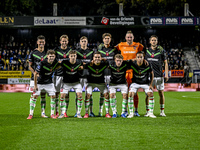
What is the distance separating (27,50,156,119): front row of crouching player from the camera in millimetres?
7754

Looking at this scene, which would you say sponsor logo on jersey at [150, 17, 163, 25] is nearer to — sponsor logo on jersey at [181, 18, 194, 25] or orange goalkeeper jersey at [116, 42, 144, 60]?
sponsor logo on jersey at [181, 18, 194, 25]

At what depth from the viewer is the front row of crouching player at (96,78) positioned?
305 inches

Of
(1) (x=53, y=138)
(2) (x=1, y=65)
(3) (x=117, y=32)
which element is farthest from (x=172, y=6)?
(1) (x=53, y=138)

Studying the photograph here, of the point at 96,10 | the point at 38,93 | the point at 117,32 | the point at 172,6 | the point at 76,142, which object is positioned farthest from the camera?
the point at 96,10

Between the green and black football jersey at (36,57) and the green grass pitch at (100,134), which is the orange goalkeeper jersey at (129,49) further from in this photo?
the green and black football jersey at (36,57)

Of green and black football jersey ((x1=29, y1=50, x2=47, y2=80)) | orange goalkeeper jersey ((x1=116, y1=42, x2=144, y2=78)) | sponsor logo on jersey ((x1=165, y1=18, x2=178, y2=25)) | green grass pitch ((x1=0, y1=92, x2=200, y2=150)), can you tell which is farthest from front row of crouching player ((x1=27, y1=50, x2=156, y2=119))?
sponsor logo on jersey ((x1=165, y1=18, x2=178, y2=25))

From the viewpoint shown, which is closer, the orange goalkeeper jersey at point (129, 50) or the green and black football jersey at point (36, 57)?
the green and black football jersey at point (36, 57)

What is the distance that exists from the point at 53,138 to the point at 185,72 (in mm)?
22734

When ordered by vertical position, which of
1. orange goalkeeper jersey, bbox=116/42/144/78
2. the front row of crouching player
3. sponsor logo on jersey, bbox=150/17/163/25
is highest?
sponsor logo on jersey, bbox=150/17/163/25

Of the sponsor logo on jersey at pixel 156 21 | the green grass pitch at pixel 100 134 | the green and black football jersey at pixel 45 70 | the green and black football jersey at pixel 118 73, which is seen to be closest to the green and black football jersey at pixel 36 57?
the green and black football jersey at pixel 45 70

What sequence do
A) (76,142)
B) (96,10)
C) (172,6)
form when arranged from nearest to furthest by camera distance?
1. (76,142)
2. (172,6)
3. (96,10)

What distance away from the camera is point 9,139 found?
5164 millimetres

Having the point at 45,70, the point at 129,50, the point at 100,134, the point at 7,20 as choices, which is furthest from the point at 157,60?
the point at 7,20

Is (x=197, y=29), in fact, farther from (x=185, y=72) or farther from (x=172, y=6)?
(x=185, y=72)
